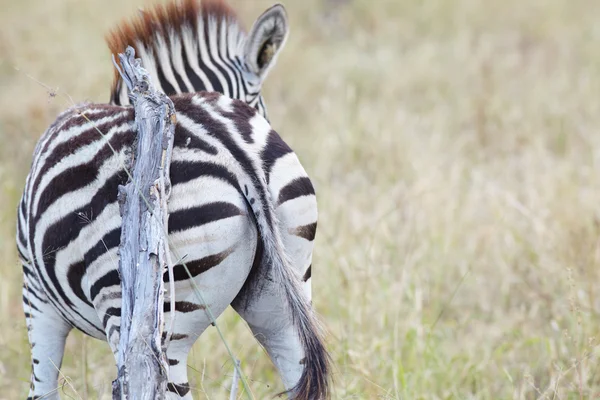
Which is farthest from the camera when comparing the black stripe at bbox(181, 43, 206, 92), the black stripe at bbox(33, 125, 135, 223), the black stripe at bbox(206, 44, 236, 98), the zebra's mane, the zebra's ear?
the zebra's ear

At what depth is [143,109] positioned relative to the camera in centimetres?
198

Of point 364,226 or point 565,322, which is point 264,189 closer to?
point 565,322

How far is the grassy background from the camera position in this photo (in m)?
3.37

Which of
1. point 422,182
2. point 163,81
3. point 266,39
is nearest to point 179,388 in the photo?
point 163,81

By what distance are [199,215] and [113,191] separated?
0.90 feet

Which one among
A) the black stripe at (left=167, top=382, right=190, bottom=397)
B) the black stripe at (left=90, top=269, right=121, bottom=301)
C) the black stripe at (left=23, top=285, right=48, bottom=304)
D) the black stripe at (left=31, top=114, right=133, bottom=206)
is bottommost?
the black stripe at (left=167, top=382, right=190, bottom=397)

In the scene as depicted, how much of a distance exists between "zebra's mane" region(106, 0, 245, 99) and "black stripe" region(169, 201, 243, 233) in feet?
3.94

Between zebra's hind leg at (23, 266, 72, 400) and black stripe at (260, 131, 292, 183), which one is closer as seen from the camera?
black stripe at (260, 131, 292, 183)

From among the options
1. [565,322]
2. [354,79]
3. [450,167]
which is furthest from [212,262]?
[354,79]

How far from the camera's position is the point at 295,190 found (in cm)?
205

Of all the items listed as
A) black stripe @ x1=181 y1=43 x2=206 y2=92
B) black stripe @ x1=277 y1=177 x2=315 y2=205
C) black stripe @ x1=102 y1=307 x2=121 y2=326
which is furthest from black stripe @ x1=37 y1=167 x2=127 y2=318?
black stripe @ x1=181 y1=43 x2=206 y2=92

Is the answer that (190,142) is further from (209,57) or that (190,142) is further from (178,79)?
(209,57)

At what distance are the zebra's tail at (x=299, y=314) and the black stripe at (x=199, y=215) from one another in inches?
3.1

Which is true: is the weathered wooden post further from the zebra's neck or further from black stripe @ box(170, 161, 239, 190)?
the zebra's neck
